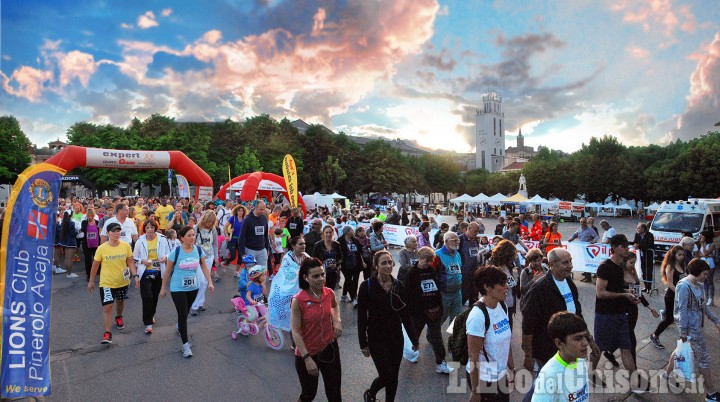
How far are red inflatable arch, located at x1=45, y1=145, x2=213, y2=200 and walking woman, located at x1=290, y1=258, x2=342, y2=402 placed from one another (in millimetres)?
18064

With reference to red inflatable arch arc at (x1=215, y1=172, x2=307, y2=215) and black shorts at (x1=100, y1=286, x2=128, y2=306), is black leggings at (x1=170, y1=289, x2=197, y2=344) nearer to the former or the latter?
black shorts at (x1=100, y1=286, x2=128, y2=306)

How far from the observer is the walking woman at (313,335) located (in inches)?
132

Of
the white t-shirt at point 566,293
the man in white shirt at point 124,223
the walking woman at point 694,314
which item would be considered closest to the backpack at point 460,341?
the white t-shirt at point 566,293

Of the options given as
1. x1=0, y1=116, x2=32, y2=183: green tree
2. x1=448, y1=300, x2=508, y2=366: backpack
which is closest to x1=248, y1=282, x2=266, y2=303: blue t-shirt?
x1=448, y1=300, x2=508, y2=366: backpack

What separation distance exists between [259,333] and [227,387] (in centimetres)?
191

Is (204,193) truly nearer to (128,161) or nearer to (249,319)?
(128,161)

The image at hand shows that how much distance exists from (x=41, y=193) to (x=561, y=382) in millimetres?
4445

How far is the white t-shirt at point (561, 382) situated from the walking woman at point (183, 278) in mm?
4505

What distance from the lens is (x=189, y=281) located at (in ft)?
17.9

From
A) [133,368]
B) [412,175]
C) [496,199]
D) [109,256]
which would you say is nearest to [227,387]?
[133,368]

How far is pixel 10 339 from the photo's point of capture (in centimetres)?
333

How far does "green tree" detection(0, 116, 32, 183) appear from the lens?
39469 mm

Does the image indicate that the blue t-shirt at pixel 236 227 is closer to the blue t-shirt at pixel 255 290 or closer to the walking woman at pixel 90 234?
the walking woman at pixel 90 234

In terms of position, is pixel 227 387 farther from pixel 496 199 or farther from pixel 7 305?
pixel 496 199
